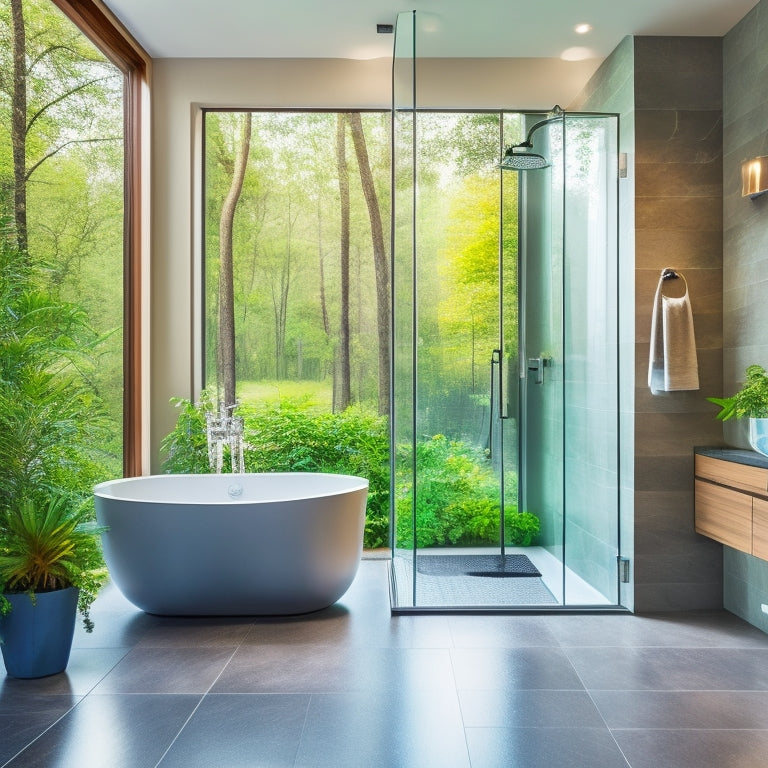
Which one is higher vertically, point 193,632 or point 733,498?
point 733,498

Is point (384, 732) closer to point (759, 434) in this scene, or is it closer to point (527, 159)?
point (759, 434)

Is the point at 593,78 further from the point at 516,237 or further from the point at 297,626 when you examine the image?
the point at 297,626

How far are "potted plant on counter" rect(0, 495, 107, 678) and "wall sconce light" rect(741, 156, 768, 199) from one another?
320 cm

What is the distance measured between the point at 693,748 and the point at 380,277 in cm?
336

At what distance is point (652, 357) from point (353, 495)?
1585 millimetres

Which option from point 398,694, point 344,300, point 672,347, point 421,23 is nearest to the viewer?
point 398,694

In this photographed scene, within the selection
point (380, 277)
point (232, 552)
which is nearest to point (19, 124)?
point (232, 552)

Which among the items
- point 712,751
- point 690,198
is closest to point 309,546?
point 712,751

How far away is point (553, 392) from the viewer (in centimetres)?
342

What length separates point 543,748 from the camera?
2.09m

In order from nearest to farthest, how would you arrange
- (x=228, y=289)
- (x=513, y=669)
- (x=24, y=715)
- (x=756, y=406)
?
(x=24, y=715) < (x=513, y=669) < (x=756, y=406) < (x=228, y=289)

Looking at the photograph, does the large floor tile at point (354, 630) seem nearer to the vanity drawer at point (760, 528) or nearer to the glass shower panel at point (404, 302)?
the glass shower panel at point (404, 302)

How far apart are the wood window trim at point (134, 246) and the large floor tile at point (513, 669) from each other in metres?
2.26

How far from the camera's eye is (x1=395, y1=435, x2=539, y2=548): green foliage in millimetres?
3332
